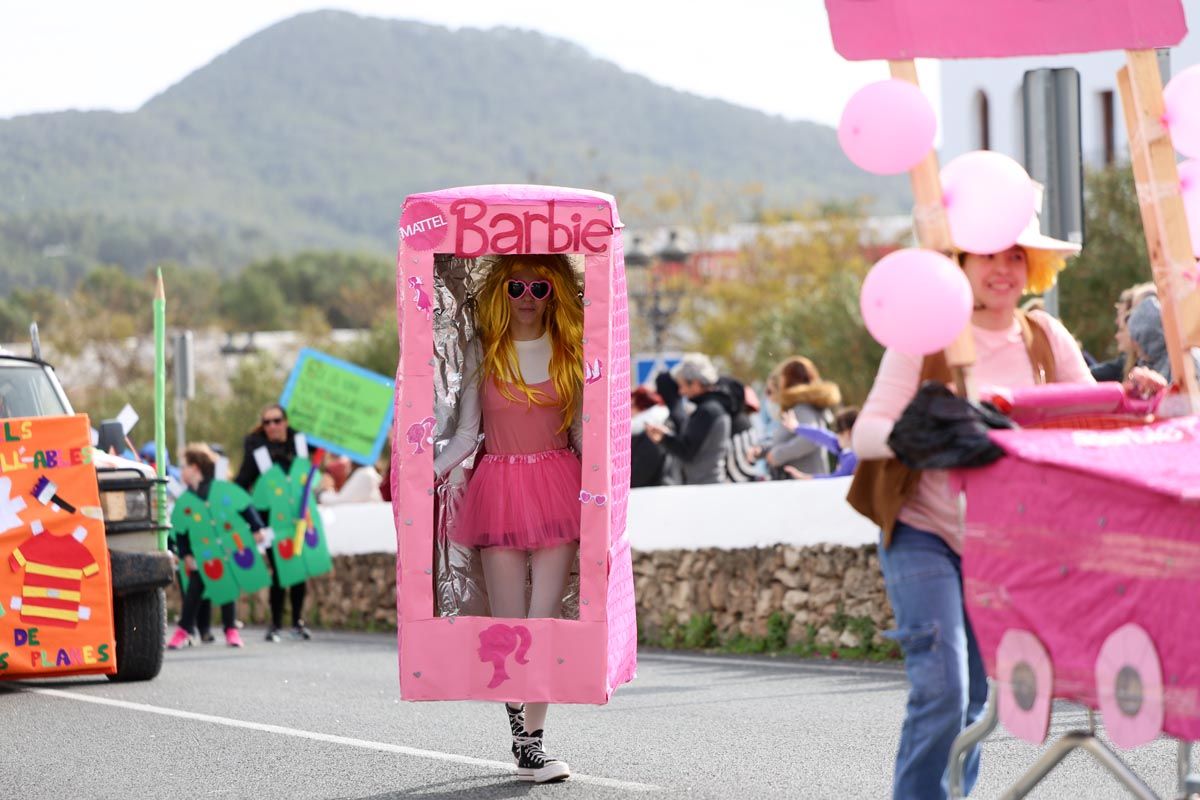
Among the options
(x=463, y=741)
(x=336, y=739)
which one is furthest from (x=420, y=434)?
(x=336, y=739)

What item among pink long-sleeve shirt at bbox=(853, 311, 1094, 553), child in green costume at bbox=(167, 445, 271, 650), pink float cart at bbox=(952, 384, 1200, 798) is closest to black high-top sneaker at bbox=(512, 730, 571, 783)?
pink long-sleeve shirt at bbox=(853, 311, 1094, 553)

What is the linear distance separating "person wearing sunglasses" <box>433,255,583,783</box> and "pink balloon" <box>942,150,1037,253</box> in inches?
118

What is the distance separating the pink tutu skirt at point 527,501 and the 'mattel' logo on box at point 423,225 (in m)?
0.92

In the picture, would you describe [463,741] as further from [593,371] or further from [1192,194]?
[1192,194]

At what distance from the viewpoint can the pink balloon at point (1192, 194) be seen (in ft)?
18.5

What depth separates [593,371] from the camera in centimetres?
793

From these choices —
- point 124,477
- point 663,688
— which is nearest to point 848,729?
point 663,688

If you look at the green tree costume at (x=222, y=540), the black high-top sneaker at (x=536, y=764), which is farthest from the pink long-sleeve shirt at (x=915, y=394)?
the green tree costume at (x=222, y=540)

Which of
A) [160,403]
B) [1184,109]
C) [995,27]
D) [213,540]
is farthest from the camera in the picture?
[213,540]

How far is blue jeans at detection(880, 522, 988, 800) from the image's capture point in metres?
5.34

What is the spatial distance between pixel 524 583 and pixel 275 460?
9851 mm

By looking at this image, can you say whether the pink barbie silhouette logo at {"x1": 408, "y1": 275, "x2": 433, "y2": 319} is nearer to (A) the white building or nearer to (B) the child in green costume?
(B) the child in green costume

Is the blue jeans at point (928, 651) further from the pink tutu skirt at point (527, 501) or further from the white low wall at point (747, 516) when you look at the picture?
the white low wall at point (747, 516)

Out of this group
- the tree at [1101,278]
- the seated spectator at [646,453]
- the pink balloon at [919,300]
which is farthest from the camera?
the tree at [1101,278]
